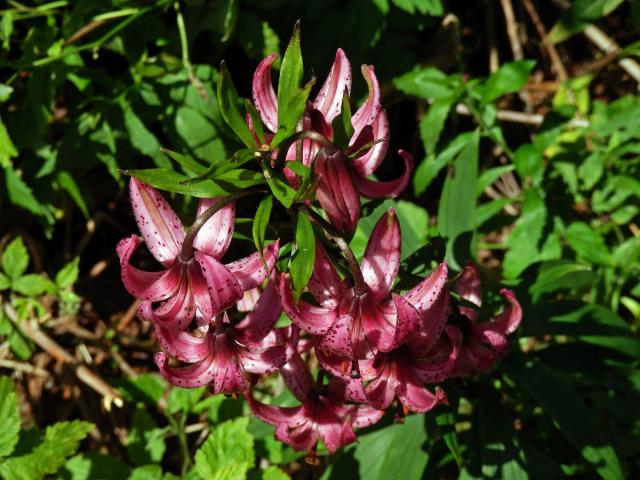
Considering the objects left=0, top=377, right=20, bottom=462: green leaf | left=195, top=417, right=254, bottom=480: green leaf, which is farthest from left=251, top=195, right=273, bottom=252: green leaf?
left=0, top=377, right=20, bottom=462: green leaf

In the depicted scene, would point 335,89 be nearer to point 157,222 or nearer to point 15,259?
point 157,222

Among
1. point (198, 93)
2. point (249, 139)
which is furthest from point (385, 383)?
point (198, 93)

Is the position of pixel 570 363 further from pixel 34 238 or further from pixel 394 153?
pixel 34 238

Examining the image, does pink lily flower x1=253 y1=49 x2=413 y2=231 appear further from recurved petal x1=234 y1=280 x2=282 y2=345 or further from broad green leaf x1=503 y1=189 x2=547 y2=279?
broad green leaf x1=503 y1=189 x2=547 y2=279

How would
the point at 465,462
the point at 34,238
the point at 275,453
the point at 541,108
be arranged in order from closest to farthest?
the point at 465,462, the point at 275,453, the point at 34,238, the point at 541,108

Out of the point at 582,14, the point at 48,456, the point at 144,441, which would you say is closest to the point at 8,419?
the point at 48,456

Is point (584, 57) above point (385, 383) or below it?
below

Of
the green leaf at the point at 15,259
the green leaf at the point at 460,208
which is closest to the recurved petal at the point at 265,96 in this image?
the green leaf at the point at 460,208

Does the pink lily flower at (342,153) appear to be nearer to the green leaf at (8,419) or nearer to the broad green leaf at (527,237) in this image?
the green leaf at (8,419)

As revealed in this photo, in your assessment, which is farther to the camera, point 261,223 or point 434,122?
point 434,122
